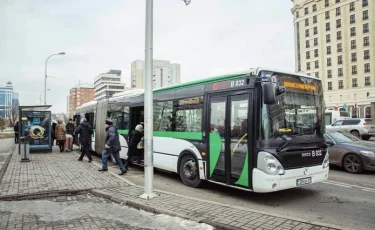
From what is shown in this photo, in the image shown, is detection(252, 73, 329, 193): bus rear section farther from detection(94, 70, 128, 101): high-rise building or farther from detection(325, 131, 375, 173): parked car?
detection(94, 70, 128, 101): high-rise building

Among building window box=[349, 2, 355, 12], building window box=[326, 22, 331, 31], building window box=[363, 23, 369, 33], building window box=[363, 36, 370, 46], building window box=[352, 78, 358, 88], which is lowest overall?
building window box=[352, 78, 358, 88]

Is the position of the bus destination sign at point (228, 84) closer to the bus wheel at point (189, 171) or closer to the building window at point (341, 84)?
the bus wheel at point (189, 171)

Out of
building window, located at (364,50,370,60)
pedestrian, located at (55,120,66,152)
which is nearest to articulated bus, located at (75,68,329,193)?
pedestrian, located at (55,120,66,152)

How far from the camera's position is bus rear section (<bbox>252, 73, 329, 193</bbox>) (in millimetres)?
6395

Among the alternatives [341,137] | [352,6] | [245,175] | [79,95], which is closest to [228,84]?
[245,175]

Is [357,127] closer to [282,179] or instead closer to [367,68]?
[282,179]

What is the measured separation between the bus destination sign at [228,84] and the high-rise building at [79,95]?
8064 cm

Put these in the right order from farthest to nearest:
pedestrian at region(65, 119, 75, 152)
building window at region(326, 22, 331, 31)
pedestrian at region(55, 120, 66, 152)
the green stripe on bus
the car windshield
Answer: building window at region(326, 22, 331, 31)
pedestrian at region(65, 119, 75, 152)
pedestrian at region(55, 120, 66, 152)
the car windshield
the green stripe on bus

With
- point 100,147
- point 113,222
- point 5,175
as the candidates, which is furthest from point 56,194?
point 100,147

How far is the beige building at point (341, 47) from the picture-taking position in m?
78.4

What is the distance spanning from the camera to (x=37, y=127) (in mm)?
17062

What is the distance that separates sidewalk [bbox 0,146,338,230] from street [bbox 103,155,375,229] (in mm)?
811

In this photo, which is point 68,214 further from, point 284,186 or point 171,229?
point 284,186

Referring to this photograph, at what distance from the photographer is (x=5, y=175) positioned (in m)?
9.64
